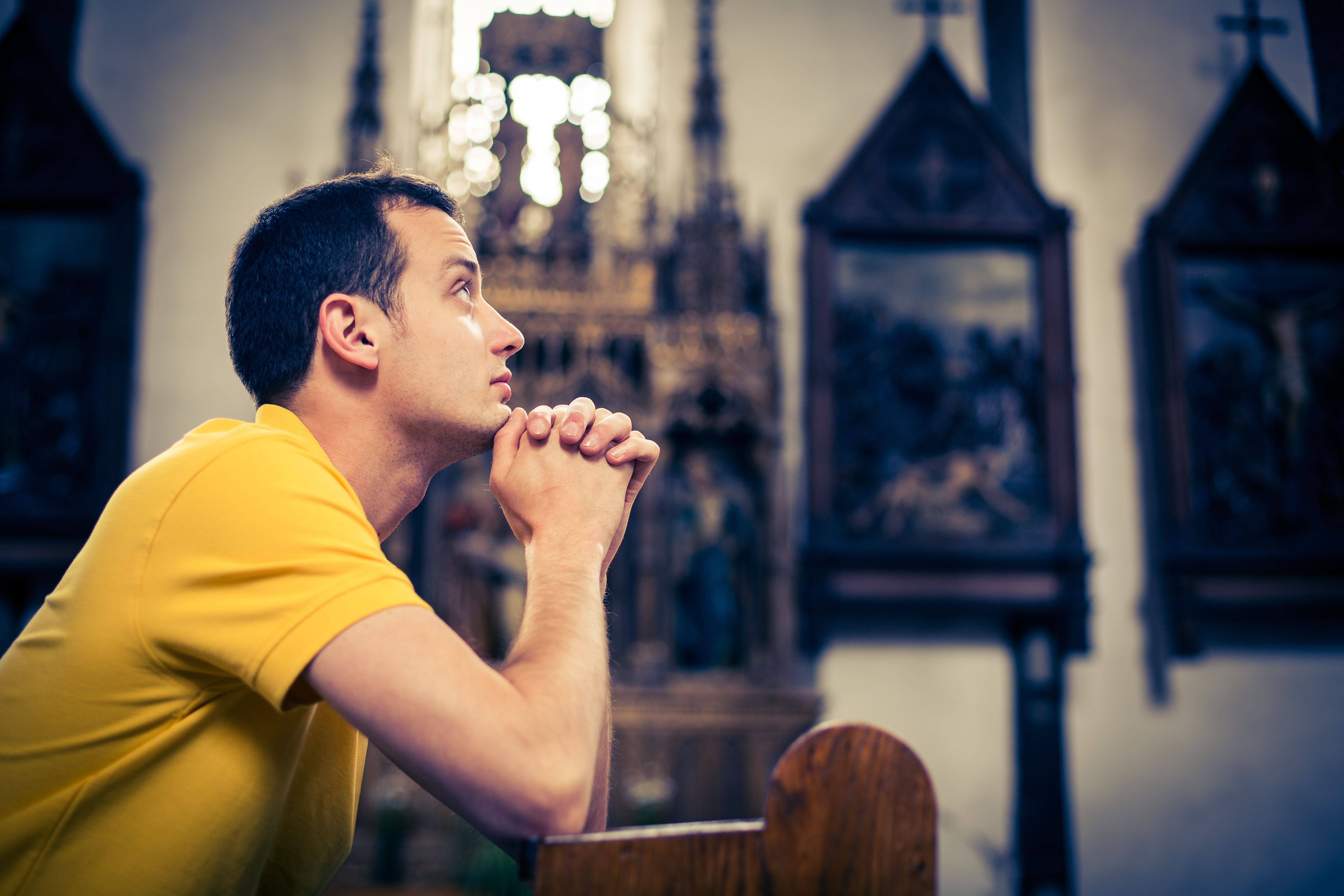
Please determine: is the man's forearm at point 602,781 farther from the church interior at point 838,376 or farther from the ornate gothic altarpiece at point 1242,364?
the ornate gothic altarpiece at point 1242,364

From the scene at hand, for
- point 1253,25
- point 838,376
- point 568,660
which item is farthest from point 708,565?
point 1253,25

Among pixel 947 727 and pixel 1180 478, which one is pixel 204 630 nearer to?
pixel 947 727

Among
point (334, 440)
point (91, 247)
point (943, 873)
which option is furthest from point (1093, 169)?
point (91, 247)

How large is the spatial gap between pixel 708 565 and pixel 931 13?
10.6 ft

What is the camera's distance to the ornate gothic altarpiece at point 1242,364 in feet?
13.3

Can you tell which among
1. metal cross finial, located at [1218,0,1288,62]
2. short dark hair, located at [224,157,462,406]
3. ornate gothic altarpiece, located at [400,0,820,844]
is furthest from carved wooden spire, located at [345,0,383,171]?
metal cross finial, located at [1218,0,1288,62]

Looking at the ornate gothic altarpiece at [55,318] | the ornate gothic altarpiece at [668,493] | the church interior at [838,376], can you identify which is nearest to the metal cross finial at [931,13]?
the church interior at [838,376]

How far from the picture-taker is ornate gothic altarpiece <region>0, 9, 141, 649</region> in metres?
3.87

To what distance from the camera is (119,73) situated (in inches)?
180

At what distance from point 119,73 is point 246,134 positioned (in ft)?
2.59

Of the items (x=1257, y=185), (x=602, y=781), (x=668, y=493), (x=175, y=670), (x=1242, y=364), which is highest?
(x=1257, y=185)

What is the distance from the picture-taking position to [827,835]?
25.7 inches

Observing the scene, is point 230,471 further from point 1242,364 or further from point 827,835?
point 1242,364

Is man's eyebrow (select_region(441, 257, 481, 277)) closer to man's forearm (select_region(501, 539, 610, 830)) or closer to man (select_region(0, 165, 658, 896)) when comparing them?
man (select_region(0, 165, 658, 896))
